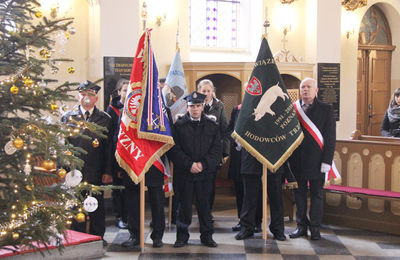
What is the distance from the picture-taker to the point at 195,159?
480cm

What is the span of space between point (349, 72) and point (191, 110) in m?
5.63

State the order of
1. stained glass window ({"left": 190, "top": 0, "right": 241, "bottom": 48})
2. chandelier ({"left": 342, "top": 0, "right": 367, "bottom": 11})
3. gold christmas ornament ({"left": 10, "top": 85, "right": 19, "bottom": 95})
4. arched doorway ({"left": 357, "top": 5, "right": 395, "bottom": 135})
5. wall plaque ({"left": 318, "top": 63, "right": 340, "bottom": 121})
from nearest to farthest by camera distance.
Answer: gold christmas ornament ({"left": 10, "top": 85, "right": 19, "bottom": 95}), wall plaque ({"left": 318, "top": 63, "right": 340, "bottom": 121}), stained glass window ({"left": 190, "top": 0, "right": 241, "bottom": 48}), chandelier ({"left": 342, "top": 0, "right": 367, "bottom": 11}), arched doorway ({"left": 357, "top": 5, "right": 395, "bottom": 135})

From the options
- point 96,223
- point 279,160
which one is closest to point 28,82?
point 96,223

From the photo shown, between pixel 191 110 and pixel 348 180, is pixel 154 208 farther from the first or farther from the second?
pixel 348 180

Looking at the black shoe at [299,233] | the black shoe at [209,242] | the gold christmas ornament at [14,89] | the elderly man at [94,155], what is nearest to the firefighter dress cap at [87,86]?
the elderly man at [94,155]

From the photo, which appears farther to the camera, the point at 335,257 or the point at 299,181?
the point at 299,181

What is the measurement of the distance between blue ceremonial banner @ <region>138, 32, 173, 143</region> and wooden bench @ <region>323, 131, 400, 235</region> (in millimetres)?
2139

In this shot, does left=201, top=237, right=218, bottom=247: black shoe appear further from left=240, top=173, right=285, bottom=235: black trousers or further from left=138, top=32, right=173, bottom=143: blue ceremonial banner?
left=138, top=32, right=173, bottom=143: blue ceremonial banner

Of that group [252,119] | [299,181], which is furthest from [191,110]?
[299,181]

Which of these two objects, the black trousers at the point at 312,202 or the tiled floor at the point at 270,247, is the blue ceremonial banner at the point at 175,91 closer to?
the tiled floor at the point at 270,247

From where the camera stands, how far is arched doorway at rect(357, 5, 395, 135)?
33.8ft

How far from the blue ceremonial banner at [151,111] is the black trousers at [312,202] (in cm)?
146

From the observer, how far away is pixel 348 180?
235 inches

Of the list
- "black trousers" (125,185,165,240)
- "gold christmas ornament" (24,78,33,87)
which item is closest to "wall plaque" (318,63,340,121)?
"black trousers" (125,185,165,240)
